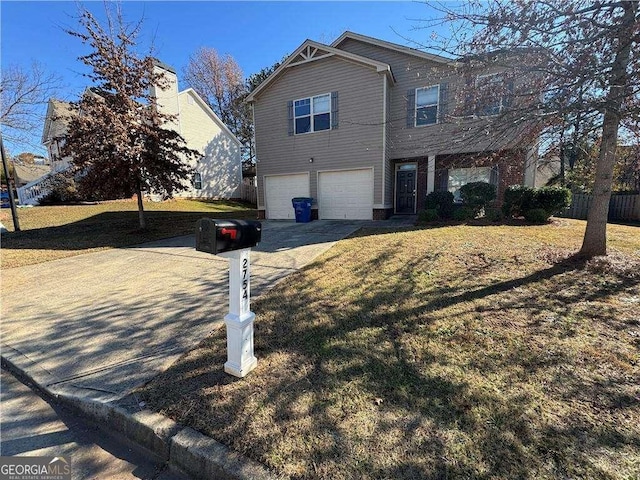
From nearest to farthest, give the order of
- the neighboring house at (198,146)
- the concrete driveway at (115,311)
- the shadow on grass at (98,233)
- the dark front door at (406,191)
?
the concrete driveway at (115,311) < the shadow on grass at (98,233) < the dark front door at (406,191) < the neighboring house at (198,146)

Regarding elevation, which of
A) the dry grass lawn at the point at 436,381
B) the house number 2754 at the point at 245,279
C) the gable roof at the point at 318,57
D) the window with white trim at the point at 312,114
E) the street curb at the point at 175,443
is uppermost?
the gable roof at the point at 318,57

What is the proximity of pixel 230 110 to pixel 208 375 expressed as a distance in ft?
100

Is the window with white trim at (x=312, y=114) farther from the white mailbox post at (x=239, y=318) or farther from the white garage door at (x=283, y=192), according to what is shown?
the white mailbox post at (x=239, y=318)

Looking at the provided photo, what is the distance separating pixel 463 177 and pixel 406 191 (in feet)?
7.41

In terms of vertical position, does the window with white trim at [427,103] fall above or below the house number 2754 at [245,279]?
above

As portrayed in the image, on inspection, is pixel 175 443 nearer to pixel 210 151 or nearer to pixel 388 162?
pixel 388 162

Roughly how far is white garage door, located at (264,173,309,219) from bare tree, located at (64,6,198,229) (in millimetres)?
4043

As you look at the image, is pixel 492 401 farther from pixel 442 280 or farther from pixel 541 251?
pixel 541 251

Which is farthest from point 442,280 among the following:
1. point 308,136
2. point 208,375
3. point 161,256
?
point 308,136

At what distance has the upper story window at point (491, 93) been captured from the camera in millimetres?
4449

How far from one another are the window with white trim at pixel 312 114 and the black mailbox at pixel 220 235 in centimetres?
1027

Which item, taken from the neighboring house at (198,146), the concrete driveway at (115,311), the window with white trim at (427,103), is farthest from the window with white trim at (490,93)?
the neighboring house at (198,146)

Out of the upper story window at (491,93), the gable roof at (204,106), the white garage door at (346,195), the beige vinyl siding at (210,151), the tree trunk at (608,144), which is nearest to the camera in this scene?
the tree trunk at (608,144)

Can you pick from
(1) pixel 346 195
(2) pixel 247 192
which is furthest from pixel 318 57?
(2) pixel 247 192
